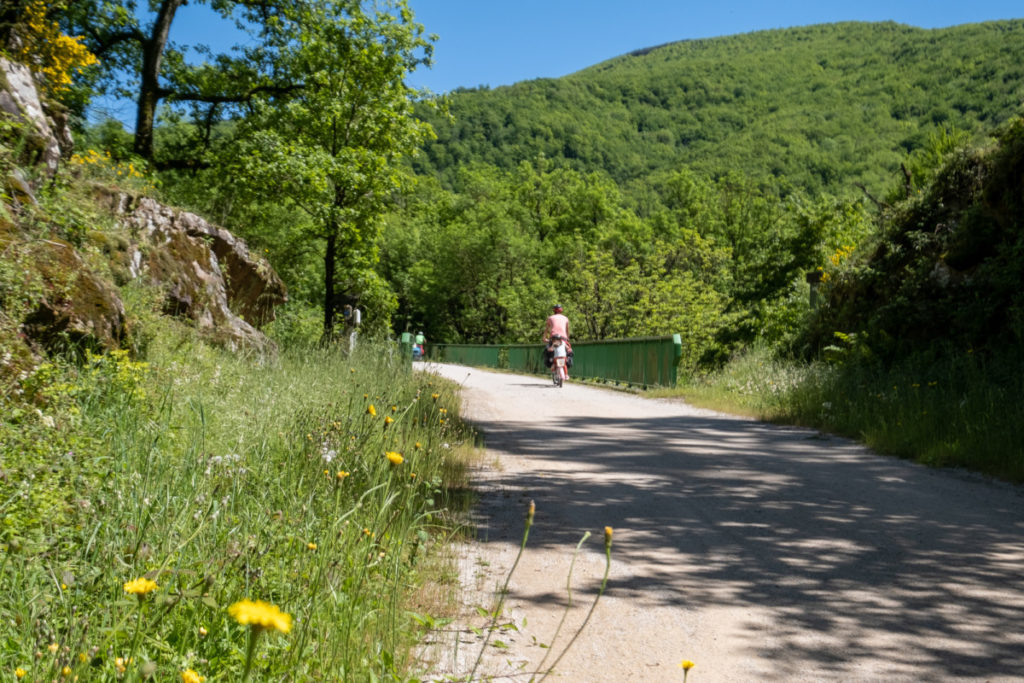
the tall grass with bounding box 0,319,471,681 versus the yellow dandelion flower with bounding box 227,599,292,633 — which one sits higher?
the yellow dandelion flower with bounding box 227,599,292,633

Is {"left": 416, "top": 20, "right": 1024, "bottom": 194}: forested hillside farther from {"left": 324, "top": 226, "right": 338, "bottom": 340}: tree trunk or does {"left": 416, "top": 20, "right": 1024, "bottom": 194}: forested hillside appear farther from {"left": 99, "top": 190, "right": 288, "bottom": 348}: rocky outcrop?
{"left": 99, "top": 190, "right": 288, "bottom": 348}: rocky outcrop

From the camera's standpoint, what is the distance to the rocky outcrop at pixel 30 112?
7164mm

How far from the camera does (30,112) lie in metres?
7.76

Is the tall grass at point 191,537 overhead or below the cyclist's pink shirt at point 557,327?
below

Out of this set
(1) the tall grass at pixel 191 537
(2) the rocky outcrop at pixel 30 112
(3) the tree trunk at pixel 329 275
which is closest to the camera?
(1) the tall grass at pixel 191 537

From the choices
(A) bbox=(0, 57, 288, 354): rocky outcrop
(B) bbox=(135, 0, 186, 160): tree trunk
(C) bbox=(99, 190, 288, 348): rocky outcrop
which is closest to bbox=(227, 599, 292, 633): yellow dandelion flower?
(A) bbox=(0, 57, 288, 354): rocky outcrop

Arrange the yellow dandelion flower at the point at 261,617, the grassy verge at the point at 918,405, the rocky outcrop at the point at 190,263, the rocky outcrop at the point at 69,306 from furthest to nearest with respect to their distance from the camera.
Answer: the rocky outcrop at the point at 190,263, the grassy verge at the point at 918,405, the rocky outcrop at the point at 69,306, the yellow dandelion flower at the point at 261,617

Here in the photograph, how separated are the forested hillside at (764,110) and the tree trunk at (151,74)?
6250 cm

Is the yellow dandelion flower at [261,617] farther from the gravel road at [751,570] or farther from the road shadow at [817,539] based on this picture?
the road shadow at [817,539]

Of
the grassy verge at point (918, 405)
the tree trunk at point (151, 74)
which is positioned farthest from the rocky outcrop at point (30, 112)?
the tree trunk at point (151, 74)

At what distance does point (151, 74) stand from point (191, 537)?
66.8ft

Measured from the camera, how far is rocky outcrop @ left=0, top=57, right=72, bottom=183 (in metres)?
7.16

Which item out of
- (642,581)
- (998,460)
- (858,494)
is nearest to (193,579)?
(642,581)

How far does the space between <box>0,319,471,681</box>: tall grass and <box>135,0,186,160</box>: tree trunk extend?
51.8ft
